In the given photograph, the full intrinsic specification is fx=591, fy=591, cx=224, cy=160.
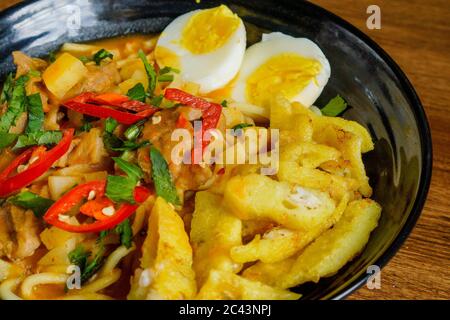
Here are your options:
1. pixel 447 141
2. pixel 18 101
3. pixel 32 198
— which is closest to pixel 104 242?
pixel 32 198

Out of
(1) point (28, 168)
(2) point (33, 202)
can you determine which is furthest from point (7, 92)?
(2) point (33, 202)

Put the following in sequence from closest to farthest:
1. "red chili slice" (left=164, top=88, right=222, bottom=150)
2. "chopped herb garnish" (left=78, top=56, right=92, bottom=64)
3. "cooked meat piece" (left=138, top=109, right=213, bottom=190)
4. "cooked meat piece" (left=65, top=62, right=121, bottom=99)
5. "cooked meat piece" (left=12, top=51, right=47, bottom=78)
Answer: "cooked meat piece" (left=138, top=109, right=213, bottom=190) < "red chili slice" (left=164, top=88, right=222, bottom=150) < "cooked meat piece" (left=65, top=62, right=121, bottom=99) < "cooked meat piece" (left=12, top=51, right=47, bottom=78) < "chopped herb garnish" (left=78, top=56, right=92, bottom=64)

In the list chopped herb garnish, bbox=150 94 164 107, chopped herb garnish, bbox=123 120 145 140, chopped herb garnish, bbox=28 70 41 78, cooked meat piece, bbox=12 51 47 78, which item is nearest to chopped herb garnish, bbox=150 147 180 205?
chopped herb garnish, bbox=123 120 145 140

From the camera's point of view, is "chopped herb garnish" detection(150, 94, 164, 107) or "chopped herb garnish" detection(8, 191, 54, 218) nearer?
"chopped herb garnish" detection(8, 191, 54, 218)

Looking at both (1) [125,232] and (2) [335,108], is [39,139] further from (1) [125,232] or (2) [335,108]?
(2) [335,108]

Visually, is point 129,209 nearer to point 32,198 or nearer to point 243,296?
point 32,198

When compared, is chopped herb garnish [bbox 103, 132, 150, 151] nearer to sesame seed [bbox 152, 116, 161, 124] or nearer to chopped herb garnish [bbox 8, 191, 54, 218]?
sesame seed [bbox 152, 116, 161, 124]

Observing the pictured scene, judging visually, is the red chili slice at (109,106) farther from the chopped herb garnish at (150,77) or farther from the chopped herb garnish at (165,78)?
the chopped herb garnish at (165,78)
